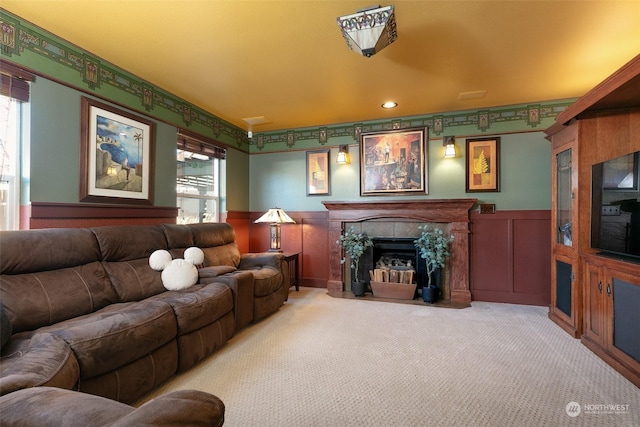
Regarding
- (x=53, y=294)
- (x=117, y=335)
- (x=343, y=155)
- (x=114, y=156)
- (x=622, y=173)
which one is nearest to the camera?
(x=117, y=335)

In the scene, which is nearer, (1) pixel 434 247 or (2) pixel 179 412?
(2) pixel 179 412

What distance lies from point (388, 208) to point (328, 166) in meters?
1.17

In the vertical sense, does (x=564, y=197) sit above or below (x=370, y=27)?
below

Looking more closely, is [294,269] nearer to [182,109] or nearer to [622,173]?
[182,109]

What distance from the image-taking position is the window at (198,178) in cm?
378

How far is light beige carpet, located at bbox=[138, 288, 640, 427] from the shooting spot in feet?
5.53

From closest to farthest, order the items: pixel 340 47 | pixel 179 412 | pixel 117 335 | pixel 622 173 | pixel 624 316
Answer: pixel 179 412 → pixel 117 335 → pixel 624 316 → pixel 622 173 → pixel 340 47

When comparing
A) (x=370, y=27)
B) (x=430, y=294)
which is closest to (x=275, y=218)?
(x=430, y=294)

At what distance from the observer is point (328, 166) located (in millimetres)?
4660

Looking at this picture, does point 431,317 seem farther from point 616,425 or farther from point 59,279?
point 59,279

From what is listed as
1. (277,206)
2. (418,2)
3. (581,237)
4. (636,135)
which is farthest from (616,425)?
(277,206)

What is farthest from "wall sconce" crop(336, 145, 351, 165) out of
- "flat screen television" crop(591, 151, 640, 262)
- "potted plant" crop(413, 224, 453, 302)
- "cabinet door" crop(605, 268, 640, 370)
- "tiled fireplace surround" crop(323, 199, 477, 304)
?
"cabinet door" crop(605, 268, 640, 370)

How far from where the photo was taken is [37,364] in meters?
1.27

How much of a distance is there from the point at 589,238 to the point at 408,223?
193 cm
